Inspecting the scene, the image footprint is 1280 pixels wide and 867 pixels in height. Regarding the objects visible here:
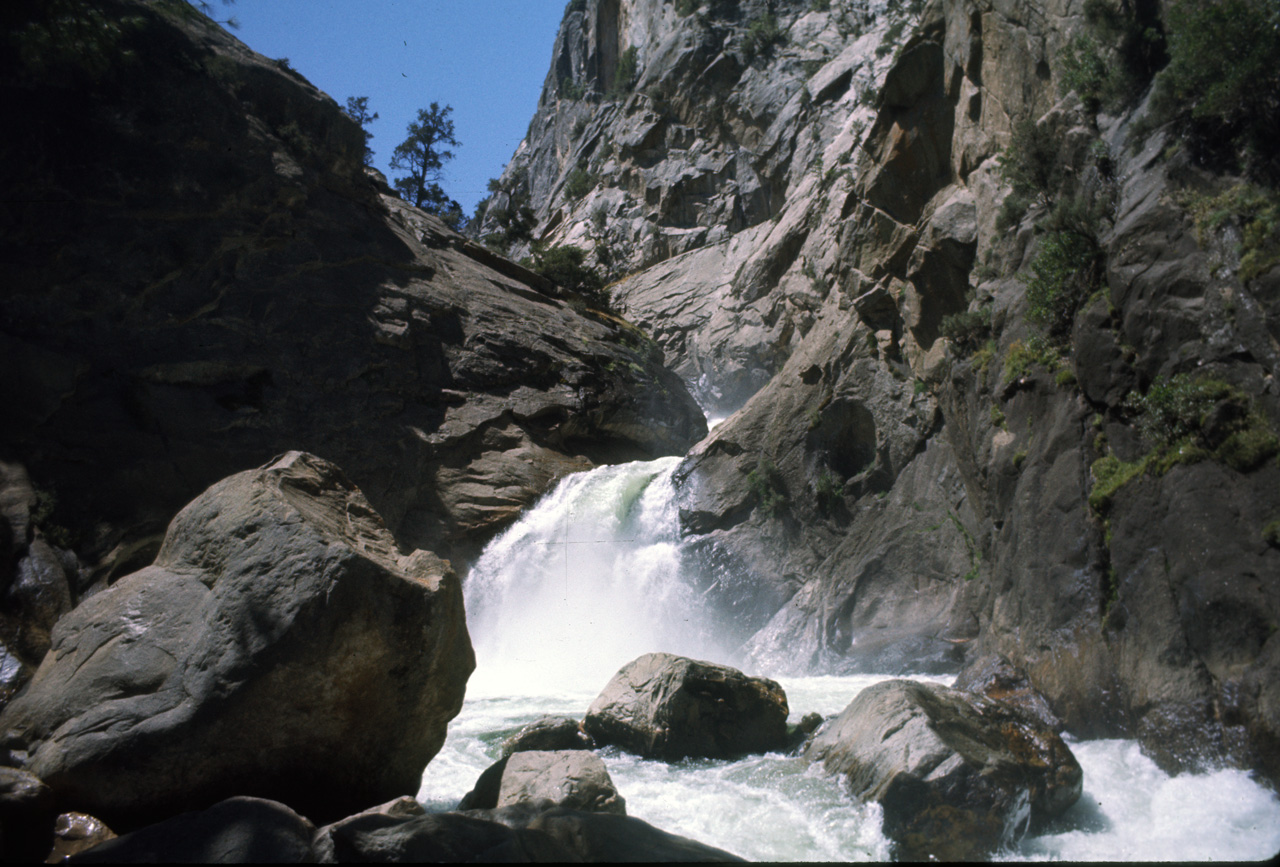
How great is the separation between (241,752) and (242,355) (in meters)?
17.3

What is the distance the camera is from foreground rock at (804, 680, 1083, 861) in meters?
5.55

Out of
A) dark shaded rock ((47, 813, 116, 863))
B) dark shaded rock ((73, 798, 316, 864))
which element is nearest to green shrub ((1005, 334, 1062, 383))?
dark shaded rock ((73, 798, 316, 864))

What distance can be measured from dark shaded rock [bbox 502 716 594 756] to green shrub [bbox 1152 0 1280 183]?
9.55m

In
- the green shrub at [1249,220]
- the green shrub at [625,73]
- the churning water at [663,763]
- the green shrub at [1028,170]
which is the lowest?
the churning water at [663,763]

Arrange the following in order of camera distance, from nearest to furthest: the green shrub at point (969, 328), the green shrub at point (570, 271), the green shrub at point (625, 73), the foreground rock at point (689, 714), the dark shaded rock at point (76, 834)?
the dark shaded rock at point (76, 834)
the foreground rock at point (689, 714)
the green shrub at point (969, 328)
the green shrub at point (570, 271)
the green shrub at point (625, 73)

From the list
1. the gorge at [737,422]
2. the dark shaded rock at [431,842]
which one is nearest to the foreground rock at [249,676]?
the gorge at [737,422]

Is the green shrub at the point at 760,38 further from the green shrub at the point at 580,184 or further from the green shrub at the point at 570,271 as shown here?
the green shrub at the point at 570,271

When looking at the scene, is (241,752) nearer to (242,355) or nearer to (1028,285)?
(1028,285)

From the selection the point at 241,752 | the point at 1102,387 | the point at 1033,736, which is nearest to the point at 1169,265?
the point at 1102,387

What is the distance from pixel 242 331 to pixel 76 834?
17943 mm

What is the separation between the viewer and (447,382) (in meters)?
23.0

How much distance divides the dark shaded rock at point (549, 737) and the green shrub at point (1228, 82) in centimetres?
955

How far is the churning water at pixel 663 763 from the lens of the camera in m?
5.66

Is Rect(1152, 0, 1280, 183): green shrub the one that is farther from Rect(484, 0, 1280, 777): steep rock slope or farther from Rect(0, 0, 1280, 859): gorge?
Rect(484, 0, 1280, 777): steep rock slope
